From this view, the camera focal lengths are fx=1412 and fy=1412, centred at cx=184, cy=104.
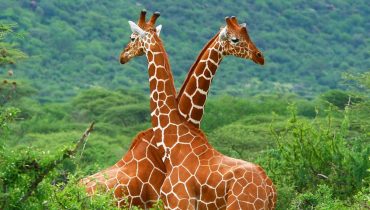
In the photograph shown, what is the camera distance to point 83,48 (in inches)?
3531

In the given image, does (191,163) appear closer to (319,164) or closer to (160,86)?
(160,86)

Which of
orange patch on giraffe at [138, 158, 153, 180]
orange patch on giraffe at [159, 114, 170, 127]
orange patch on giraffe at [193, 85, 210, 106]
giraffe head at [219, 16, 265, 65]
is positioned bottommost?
orange patch on giraffe at [138, 158, 153, 180]

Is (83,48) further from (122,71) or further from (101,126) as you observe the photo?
(101,126)

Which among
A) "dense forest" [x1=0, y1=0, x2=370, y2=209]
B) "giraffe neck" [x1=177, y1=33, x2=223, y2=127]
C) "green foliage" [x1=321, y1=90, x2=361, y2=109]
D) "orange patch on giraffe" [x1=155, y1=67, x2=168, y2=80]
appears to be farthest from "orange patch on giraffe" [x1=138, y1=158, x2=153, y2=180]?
"green foliage" [x1=321, y1=90, x2=361, y2=109]

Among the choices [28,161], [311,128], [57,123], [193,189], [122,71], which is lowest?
[122,71]

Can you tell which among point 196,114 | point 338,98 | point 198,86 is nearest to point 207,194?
point 196,114

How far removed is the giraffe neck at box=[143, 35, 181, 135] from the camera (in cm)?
1387

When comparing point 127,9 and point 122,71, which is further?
point 127,9

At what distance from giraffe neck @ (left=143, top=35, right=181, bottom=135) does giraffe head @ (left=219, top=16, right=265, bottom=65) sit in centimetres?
67

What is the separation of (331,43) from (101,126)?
150 ft

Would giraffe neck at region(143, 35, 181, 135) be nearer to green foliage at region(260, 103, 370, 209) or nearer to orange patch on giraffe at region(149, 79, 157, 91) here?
orange patch on giraffe at region(149, 79, 157, 91)

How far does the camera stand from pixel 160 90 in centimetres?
1404

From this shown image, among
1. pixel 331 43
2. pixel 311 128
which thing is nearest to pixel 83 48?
pixel 331 43

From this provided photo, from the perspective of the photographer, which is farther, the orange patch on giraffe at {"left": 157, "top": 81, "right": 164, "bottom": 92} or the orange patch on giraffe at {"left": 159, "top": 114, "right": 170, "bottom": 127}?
the orange patch on giraffe at {"left": 157, "top": 81, "right": 164, "bottom": 92}
